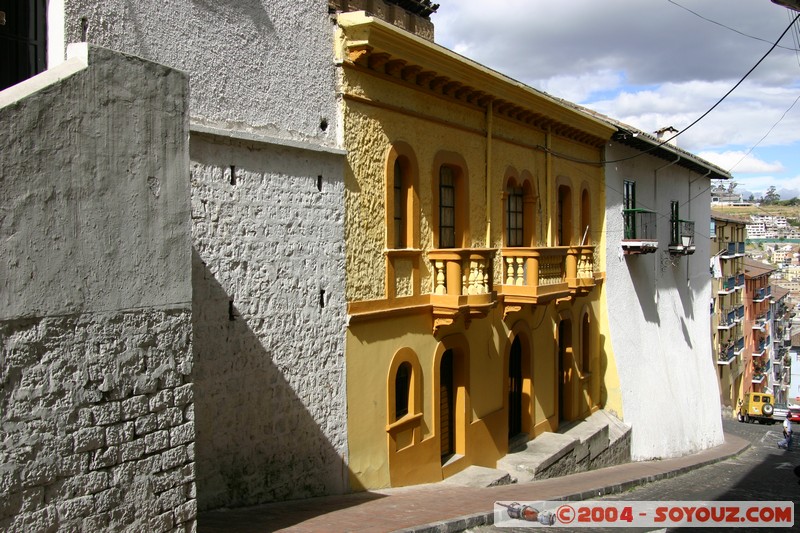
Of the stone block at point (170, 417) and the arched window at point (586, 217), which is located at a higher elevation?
the arched window at point (586, 217)

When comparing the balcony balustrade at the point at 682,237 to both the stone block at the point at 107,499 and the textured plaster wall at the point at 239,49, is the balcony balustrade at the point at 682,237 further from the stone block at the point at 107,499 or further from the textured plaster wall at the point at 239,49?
the stone block at the point at 107,499

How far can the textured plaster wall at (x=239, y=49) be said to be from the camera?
7238mm

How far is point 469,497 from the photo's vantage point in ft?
34.0

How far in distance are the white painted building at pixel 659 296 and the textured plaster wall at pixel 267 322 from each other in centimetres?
1099

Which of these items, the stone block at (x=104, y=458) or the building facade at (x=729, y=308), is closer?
the stone block at (x=104, y=458)

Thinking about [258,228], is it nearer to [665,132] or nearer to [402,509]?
[402,509]

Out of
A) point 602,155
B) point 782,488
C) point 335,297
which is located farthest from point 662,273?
point 335,297

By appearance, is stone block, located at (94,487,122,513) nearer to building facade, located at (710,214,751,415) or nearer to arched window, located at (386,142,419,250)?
arched window, located at (386,142,419,250)

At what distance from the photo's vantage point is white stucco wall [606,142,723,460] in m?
19.4

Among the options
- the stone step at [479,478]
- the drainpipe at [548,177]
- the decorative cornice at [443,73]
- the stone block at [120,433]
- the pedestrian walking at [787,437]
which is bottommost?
the pedestrian walking at [787,437]

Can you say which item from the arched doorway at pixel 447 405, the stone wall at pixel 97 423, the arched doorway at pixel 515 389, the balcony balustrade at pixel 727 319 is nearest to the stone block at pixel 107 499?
the stone wall at pixel 97 423

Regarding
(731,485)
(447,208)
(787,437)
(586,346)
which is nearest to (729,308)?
(787,437)

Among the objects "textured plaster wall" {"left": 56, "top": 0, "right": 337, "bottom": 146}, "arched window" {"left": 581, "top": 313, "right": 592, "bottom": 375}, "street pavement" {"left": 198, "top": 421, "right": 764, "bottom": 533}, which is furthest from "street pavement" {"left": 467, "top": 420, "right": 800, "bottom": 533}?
"textured plaster wall" {"left": 56, "top": 0, "right": 337, "bottom": 146}

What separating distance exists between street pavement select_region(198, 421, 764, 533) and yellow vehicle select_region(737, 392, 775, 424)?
73.8 feet
